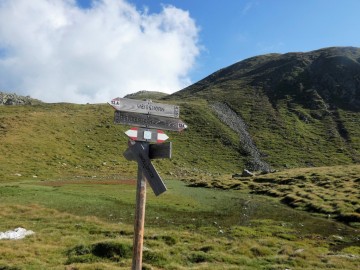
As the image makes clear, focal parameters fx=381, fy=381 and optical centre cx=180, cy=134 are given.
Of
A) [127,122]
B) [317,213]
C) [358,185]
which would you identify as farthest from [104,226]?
[358,185]

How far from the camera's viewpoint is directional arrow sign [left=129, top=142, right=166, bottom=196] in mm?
10594

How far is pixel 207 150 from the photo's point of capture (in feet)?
355

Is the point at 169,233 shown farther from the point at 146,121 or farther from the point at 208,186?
the point at 208,186

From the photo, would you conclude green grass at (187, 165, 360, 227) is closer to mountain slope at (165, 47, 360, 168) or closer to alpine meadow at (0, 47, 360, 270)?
alpine meadow at (0, 47, 360, 270)

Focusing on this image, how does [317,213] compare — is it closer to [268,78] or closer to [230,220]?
[230,220]

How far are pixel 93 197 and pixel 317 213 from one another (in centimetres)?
2474

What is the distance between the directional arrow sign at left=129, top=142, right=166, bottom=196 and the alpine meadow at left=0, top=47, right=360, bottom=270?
78 cm

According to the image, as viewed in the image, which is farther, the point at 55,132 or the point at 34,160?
the point at 55,132

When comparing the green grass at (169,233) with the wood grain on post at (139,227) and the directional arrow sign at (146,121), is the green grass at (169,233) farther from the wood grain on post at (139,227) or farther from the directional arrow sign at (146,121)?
the directional arrow sign at (146,121)

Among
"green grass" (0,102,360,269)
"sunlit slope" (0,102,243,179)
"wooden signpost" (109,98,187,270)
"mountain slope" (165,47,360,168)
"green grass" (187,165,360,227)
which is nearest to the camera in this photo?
"wooden signpost" (109,98,187,270)

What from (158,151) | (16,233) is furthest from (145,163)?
(16,233)

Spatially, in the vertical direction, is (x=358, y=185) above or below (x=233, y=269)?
above

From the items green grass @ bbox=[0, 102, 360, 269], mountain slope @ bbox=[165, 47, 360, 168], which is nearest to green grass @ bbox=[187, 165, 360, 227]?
green grass @ bbox=[0, 102, 360, 269]

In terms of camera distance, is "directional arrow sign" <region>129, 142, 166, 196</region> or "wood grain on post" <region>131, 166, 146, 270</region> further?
"wood grain on post" <region>131, 166, 146, 270</region>
